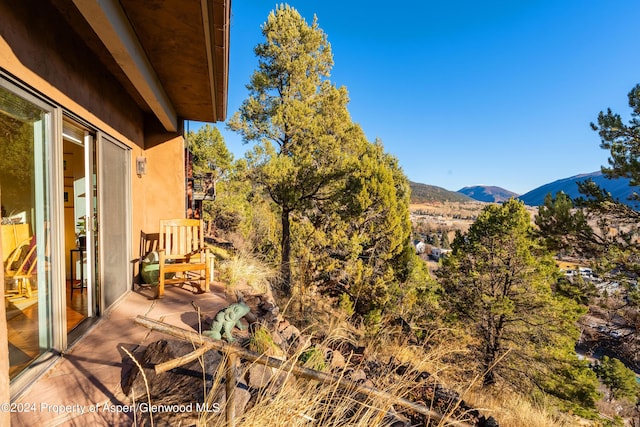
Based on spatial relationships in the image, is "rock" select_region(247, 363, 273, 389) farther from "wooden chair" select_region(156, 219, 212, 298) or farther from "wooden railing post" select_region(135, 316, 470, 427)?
"wooden chair" select_region(156, 219, 212, 298)

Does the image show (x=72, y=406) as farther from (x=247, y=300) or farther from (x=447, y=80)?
(x=447, y=80)

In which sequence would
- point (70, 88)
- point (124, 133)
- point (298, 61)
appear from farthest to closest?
point (298, 61) → point (124, 133) → point (70, 88)

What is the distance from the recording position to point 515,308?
27.9 feet

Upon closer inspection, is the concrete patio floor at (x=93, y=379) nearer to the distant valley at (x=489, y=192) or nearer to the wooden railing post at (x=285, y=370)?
the wooden railing post at (x=285, y=370)

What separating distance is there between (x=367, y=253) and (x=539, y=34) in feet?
38.9

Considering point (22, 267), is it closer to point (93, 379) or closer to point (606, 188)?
point (93, 379)

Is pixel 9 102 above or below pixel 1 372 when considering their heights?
above

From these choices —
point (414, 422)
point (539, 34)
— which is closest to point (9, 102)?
point (414, 422)

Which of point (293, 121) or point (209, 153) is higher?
point (293, 121)

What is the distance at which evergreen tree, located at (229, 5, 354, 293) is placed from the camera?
851 centimetres

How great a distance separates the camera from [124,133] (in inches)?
142

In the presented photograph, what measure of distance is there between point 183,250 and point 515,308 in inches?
361

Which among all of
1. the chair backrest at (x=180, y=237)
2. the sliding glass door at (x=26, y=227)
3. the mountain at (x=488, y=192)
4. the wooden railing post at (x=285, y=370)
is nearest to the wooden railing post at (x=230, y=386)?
the wooden railing post at (x=285, y=370)

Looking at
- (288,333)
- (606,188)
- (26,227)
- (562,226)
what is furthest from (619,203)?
(26,227)
